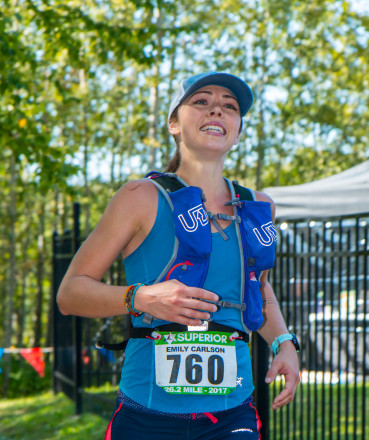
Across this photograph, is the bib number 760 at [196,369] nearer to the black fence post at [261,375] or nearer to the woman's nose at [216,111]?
the woman's nose at [216,111]

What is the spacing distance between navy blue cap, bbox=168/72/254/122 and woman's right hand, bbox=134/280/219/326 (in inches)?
32.7

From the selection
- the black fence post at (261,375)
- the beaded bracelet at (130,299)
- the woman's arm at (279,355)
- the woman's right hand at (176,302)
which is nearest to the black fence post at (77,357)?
the black fence post at (261,375)

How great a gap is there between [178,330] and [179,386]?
176mm

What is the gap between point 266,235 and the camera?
224cm

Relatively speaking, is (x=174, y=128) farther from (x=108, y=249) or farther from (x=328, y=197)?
(x=328, y=197)

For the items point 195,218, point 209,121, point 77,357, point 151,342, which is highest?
point 209,121

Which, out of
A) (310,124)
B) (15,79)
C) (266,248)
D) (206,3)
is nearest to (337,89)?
(310,124)

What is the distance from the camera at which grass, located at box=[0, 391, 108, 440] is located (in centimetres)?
781

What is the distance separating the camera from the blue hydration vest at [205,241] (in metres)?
2.02

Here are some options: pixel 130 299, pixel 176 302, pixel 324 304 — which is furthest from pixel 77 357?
pixel 176 302

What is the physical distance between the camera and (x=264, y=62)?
72.2 ft

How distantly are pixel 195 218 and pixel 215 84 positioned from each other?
23.5 inches

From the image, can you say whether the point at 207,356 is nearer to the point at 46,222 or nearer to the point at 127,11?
the point at 127,11

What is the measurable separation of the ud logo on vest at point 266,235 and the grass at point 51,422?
18.7ft
